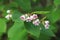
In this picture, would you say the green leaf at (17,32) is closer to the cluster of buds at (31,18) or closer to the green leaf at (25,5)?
the cluster of buds at (31,18)

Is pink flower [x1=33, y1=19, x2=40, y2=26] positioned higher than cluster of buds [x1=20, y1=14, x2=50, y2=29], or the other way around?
cluster of buds [x1=20, y1=14, x2=50, y2=29]

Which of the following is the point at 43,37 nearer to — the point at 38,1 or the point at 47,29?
the point at 47,29

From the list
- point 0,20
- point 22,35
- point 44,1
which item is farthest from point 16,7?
point 44,1

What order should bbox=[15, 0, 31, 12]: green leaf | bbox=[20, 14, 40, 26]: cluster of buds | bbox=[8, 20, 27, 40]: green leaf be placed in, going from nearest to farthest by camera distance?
bbox=[20, 14, 40, 26]: cluster of buds < bbox=[8, 20, 27, 40]: green leaf < bbox=[15, 0, 31, 12]: green leaf

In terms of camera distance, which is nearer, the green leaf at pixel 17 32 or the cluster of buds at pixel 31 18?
the cluster of buds at pixel 31 18

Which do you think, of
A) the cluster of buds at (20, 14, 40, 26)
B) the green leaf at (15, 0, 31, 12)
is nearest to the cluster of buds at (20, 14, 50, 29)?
the cluster of buds at (20, 14, 40, 26)

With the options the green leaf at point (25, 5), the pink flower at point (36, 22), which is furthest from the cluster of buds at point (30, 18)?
the green leaf at point (25, 5)

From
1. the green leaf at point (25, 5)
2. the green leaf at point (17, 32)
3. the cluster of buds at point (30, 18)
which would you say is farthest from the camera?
the green leaf at point (25, 5)

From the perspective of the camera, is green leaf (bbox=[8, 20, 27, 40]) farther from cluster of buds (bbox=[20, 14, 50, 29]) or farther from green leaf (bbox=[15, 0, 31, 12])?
green leaf (bbox=[15, 0, 31, 12])
